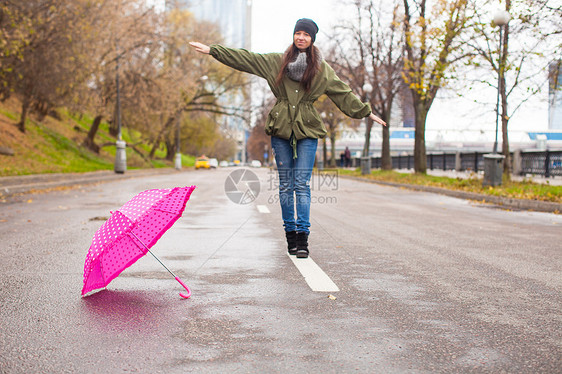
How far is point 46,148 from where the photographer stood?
97.2ft

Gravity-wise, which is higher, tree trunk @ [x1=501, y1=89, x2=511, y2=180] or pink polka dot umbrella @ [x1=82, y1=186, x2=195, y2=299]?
tree trunk @ [x1=501, y1=89, x2=511, y2=180]

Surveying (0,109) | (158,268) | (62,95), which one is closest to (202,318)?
(158,268)

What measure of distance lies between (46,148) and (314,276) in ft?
91.4

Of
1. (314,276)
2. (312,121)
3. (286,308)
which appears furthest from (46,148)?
(286,308)

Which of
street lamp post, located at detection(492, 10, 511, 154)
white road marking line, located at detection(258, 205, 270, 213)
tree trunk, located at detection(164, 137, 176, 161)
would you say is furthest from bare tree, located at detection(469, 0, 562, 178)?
tree trunk, located at detection(164, 137, 176, 161)

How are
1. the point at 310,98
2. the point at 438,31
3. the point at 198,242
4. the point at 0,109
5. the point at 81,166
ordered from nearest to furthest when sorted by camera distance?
the point at 310,98 → the point at 198,242 → the point at 438,31 → the point at 81,166 → the point at 0,109

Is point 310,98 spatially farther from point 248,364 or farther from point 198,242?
point 248,364

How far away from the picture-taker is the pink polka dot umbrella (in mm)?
3822

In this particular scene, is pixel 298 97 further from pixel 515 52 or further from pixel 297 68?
pixel 515 52

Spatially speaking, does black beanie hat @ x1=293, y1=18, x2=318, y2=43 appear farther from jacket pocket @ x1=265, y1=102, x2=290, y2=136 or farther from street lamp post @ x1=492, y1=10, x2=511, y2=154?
street lamp post @ x1=492, y1=10, x2=511, y2=154

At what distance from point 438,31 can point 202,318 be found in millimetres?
18234

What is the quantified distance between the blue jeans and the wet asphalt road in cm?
42

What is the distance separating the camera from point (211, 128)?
195 feet

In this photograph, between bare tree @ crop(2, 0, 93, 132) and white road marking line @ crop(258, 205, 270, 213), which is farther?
bare tree @ crop(2, 0, 93, 132)
